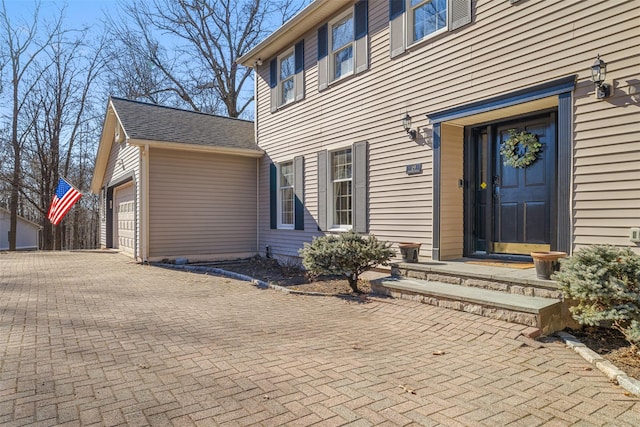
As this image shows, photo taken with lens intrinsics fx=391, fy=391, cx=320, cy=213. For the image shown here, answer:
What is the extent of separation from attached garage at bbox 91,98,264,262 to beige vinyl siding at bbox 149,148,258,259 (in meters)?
0.02

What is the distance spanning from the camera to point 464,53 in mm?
5938

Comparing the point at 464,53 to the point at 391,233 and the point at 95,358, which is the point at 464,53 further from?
the point at 95,358

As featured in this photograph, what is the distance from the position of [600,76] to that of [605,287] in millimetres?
2397

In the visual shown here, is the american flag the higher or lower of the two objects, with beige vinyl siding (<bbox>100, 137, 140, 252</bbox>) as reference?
lower

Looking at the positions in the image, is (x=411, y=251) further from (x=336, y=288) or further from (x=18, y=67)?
(x=18, y=67)

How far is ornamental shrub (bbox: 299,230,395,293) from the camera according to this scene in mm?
5895

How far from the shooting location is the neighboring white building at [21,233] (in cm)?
2327

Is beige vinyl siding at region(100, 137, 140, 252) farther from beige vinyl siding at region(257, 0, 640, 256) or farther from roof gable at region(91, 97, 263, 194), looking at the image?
beige vinyl siding at region(257, 0, 640, 256)

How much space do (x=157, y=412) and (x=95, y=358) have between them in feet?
4.19

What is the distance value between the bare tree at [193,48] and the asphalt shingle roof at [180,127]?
25.5 feet

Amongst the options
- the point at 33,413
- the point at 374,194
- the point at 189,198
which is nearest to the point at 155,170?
the point at 189,198

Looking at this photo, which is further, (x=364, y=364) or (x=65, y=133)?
(x=65, y=133)

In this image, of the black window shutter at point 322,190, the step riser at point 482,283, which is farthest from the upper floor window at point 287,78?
the step riser at point 482,283

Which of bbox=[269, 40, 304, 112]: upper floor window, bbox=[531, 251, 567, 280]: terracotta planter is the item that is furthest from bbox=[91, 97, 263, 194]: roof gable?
bbox=[531, 251, 567, 280]: terracotta planter
